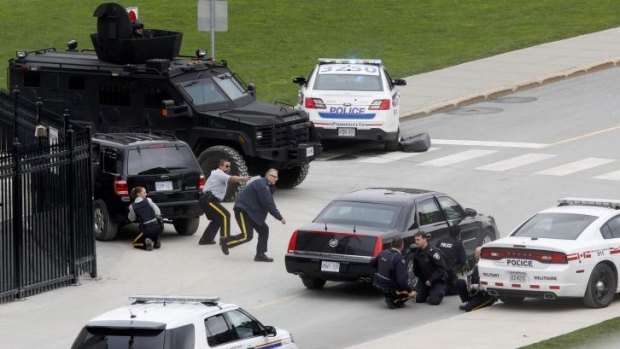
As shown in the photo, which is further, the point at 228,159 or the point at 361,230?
the point at 228,159

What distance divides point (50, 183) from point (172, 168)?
363 centimetres

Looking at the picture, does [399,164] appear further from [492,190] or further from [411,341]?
[411,341]

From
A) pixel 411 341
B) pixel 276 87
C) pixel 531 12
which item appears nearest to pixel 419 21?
pixel 531 12

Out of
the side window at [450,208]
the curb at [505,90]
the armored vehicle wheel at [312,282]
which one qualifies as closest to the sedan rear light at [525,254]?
the side window at [450,208]

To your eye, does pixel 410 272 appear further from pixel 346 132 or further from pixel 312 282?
pixel 346 132

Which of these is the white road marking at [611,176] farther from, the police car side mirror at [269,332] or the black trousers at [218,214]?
the police car side mirror at [269,332]

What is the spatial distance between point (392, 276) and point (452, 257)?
1.25m

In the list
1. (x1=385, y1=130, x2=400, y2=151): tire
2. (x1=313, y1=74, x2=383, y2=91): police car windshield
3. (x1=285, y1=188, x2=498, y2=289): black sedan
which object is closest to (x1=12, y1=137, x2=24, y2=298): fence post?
(x1=285, y1=188, x2=498, y2=289): black sedan

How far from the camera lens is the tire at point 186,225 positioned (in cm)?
2552

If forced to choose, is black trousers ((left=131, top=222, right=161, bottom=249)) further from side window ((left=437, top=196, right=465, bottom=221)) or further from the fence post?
side window ((left=437, top=196, right=465, bottom=221))

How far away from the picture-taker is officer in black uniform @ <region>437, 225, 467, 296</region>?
20875 mm

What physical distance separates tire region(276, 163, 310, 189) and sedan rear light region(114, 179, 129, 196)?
5.37m

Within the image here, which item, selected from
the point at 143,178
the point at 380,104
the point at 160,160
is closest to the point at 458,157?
the point at 380,104

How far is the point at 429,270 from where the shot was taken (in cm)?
2056
